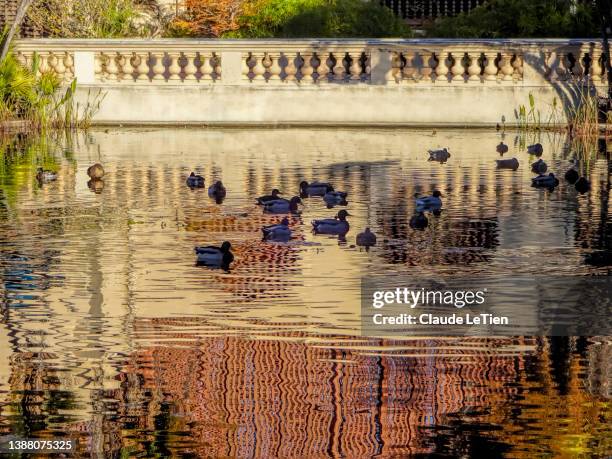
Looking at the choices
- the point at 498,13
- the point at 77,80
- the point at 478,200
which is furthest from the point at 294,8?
the point at 478,200

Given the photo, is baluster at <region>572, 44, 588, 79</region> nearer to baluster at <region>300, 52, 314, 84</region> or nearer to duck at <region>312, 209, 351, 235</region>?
baluster at <region>300, 52, 314, 84</region>

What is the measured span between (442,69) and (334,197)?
14.0 meters

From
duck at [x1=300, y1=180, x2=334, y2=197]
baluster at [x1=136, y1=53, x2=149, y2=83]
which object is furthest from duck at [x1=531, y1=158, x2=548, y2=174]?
baluster at [x1=136, y1=53, x2=149, y2=83]

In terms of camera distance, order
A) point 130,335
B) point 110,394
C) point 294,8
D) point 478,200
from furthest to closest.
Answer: point 294,8 < point 478,200 < point 130,335 < point 110,394

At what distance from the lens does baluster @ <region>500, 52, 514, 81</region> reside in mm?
31078

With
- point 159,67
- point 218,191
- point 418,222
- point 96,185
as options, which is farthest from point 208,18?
point 418,222

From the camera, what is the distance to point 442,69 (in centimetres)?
3123

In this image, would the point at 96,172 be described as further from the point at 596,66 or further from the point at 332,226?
the point at 596,66

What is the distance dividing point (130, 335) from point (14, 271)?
318 cm

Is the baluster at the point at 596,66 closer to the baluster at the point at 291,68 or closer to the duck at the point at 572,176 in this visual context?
the baluster at the point at 291,68

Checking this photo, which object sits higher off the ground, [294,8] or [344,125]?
[294,8]

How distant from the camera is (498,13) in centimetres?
3556

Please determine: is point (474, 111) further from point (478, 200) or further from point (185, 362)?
point (185, 362)

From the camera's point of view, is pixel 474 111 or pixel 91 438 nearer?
pixel 91 438
